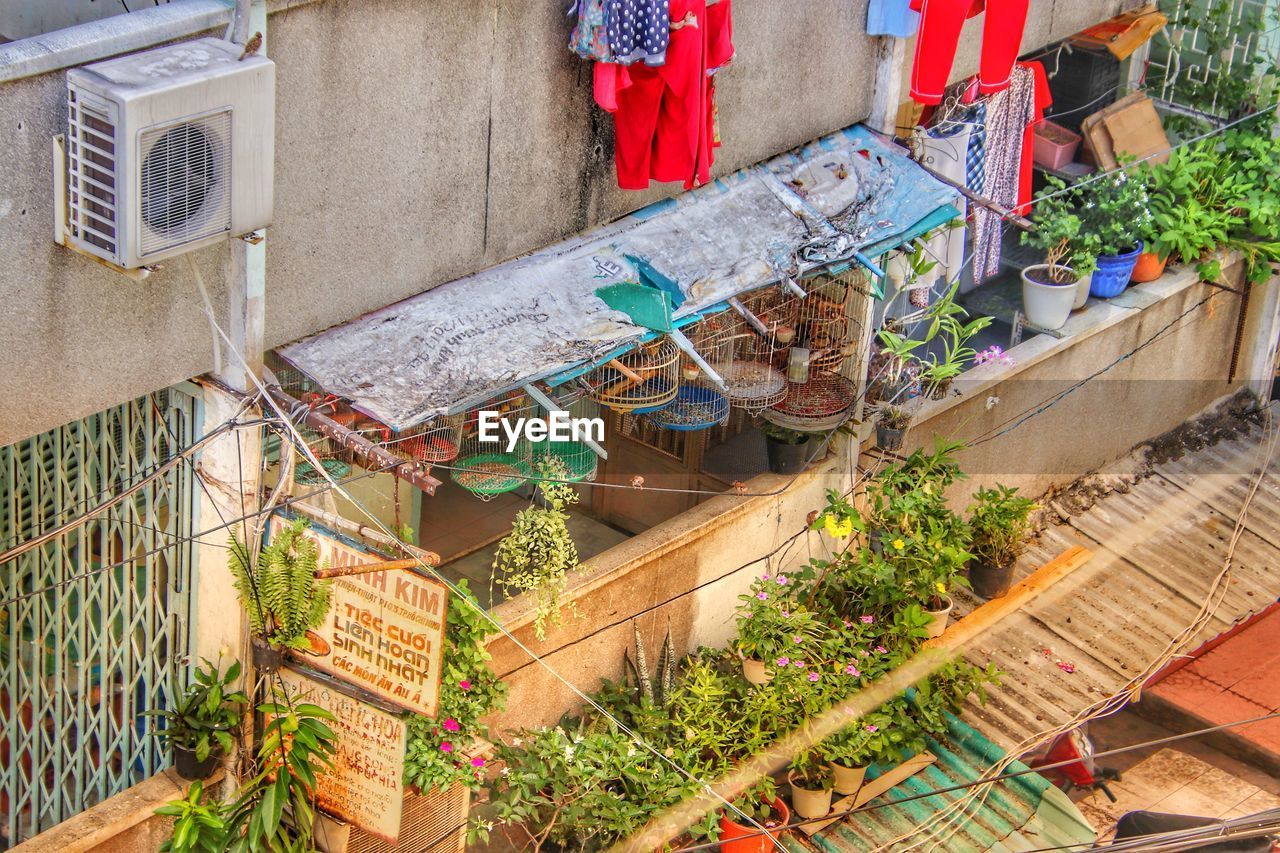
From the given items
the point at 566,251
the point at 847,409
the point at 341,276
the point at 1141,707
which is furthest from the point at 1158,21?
the point at 341,276

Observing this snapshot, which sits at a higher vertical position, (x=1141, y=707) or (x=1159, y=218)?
(x=1159, y=218)

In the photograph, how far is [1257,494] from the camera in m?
14.2

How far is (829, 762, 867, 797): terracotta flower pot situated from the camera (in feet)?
34.6

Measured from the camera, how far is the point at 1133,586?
42.2ft

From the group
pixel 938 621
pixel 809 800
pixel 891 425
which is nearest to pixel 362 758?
pixel 809 800

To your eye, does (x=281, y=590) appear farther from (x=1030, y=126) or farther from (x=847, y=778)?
(x=1030, y=126)

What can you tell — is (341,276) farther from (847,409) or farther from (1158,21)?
(1158,21)

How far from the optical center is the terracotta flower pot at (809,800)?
1047 centimetres

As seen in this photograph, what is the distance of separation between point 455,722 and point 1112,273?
669cm

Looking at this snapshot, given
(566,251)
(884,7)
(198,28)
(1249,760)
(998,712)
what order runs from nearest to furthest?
(198,28) < (566,251) < (884,7) < (998,712) < (1249,760)

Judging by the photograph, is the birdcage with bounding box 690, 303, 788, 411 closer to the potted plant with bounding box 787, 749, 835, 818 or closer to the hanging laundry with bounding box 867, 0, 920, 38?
the hanging laundry with bounding box 867, 0, 920, 38

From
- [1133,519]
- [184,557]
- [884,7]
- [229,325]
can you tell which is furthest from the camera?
[1133,519]

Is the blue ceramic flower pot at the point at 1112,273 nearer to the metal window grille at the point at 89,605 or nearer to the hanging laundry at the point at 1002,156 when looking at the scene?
the hanging laundry at the point at 1002,156

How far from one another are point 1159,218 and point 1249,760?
413 centimetres
